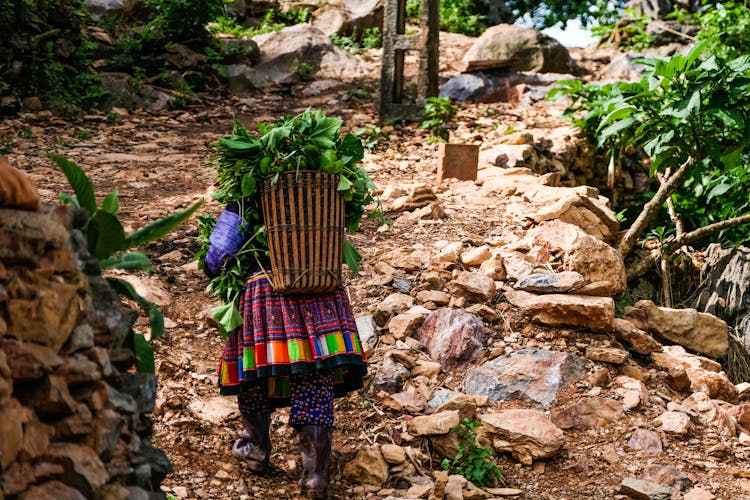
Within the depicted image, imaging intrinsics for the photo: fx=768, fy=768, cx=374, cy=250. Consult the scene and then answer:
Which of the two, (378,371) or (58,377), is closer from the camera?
(58,377)

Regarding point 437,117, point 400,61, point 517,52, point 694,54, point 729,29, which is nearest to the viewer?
point 694,54

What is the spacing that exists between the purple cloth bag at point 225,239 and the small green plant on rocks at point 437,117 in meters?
4.92

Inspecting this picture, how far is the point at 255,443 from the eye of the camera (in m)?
3.27

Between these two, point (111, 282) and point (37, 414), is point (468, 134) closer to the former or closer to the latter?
point (111, 282)

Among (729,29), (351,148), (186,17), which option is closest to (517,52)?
(729,29)

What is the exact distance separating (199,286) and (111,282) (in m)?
2.56

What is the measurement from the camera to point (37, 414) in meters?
1.68

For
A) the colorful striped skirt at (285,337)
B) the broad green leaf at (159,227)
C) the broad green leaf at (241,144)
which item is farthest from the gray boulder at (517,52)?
the broad green leaf at (159,227)

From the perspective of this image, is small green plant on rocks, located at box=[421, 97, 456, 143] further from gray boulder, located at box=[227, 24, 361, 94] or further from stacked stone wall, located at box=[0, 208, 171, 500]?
stacked stone wall, located at box=[0, 208, 171, 500]

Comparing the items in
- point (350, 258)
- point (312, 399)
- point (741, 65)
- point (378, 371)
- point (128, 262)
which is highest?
point (741, 65)

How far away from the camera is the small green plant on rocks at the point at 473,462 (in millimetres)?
3408

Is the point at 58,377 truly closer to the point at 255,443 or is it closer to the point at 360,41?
the point at 255,443

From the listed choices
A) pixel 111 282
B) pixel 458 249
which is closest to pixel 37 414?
pixel 111 282

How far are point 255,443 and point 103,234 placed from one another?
1515 mm
